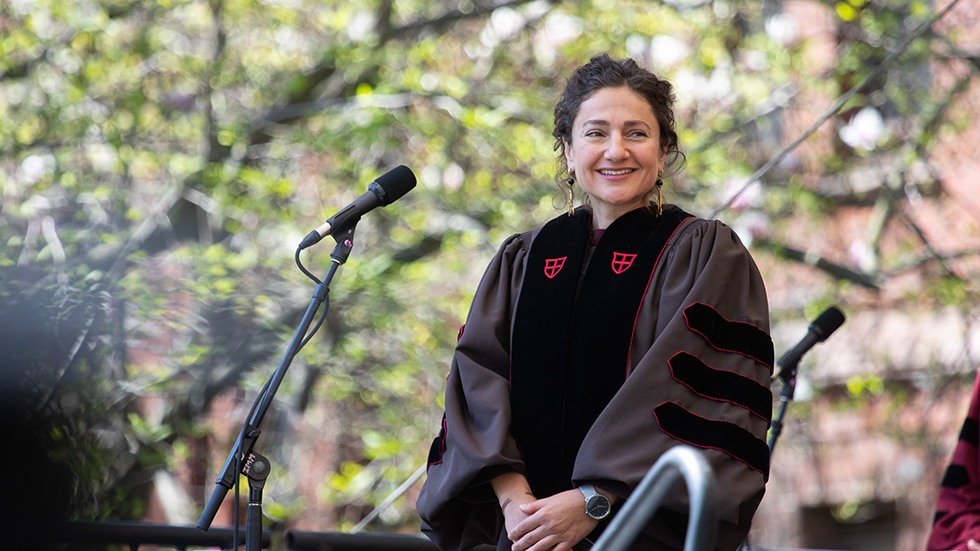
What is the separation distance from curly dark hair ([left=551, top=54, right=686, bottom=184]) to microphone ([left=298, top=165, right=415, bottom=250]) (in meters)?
0.35

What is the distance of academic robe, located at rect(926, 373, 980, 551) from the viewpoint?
130 inches

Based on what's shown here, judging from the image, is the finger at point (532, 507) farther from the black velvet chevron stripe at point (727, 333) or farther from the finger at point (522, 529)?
the black velvet chevron stripe at point (727, 333)

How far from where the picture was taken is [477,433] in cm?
253

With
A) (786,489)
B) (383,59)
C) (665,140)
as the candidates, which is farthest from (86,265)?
(786,489)

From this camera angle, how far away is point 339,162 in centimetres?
692

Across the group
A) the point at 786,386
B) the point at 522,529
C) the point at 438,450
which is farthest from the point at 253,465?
the point at 786,386

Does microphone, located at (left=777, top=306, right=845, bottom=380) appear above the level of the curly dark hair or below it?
below

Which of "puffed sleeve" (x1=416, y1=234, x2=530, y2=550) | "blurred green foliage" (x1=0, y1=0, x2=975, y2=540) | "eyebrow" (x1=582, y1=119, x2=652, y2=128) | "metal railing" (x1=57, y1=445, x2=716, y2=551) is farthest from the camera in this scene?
"blurred green foliage" (x1=0, y1=0, x2=975, y2=540)

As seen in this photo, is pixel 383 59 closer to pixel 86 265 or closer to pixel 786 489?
pixel 86 265

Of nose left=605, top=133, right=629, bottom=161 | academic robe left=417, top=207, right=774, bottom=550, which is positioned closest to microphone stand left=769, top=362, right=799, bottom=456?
academic robe left=417, top=207, right=774, bottom=550

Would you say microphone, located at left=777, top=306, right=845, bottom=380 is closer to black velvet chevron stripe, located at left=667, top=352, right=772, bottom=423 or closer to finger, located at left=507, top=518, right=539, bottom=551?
black velvet chevron stripe, located at left=667, top=352, right=772, bottom=423

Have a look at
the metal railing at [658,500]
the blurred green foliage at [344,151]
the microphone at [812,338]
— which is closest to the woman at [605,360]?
the metal railing at [658,500]

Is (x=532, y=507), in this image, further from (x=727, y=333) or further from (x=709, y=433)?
(x=727, y=333)

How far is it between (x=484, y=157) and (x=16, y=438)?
5.52 metres
